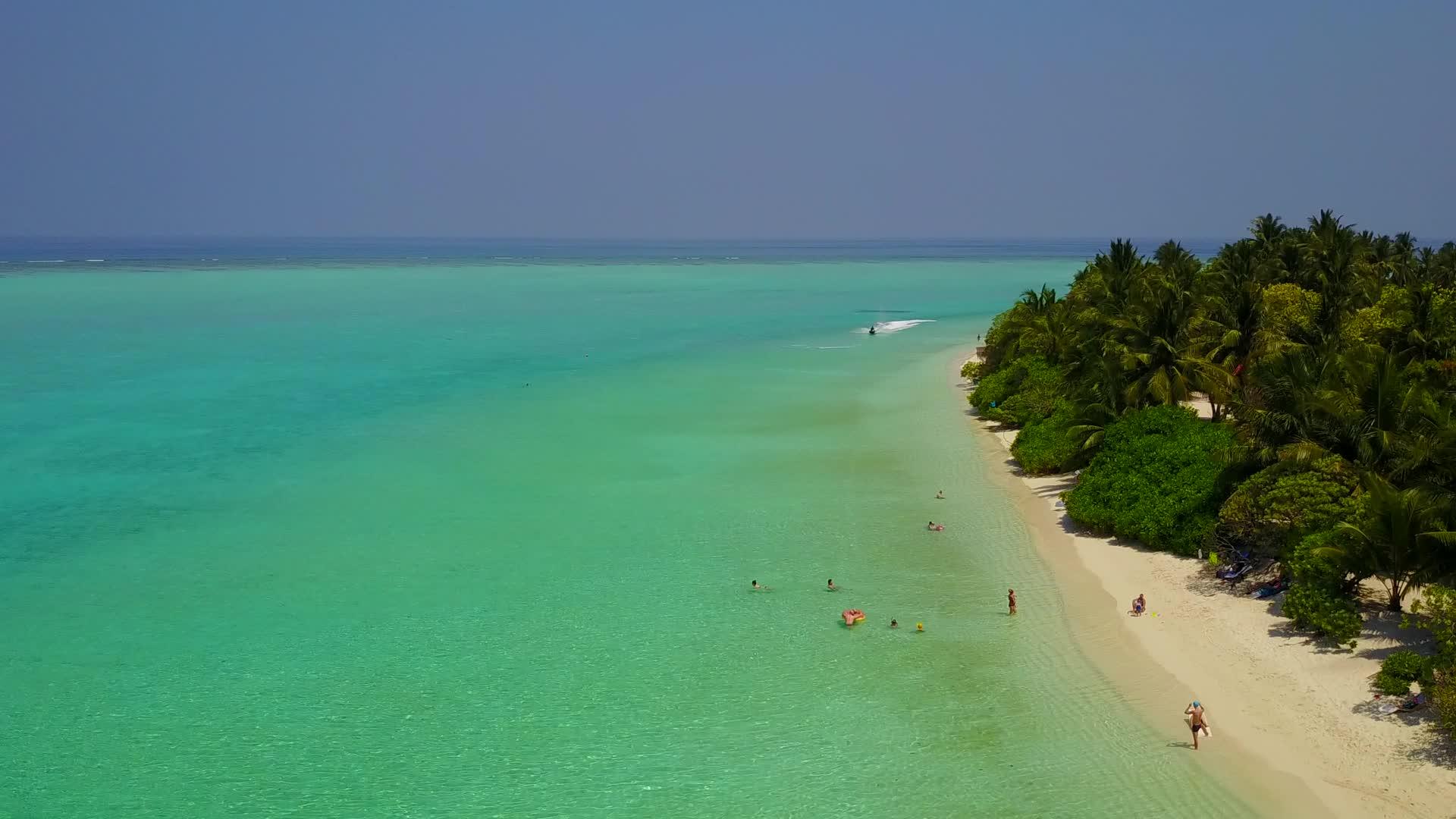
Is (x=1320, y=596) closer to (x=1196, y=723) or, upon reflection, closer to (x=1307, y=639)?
(x=1307, y=639)

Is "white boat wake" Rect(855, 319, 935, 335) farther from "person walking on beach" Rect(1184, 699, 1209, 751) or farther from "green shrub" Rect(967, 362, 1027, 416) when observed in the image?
"person walking on beach" Rect(1184, 699, 1209, 751)

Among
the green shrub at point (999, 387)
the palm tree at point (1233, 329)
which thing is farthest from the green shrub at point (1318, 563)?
the green shrub at point (999, 387)

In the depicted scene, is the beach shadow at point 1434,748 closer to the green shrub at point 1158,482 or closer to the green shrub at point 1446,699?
the green shrub at point 1446,699

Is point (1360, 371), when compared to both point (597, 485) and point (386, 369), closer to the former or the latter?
point (597, 485)

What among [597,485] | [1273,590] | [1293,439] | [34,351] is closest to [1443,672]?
[1273,590]

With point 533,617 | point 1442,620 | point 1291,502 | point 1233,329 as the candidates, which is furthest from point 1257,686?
point 1233,329

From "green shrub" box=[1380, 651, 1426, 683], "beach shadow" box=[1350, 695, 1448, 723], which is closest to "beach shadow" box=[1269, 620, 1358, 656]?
"green shrub" box=[1380, 651, 1426, 683]
